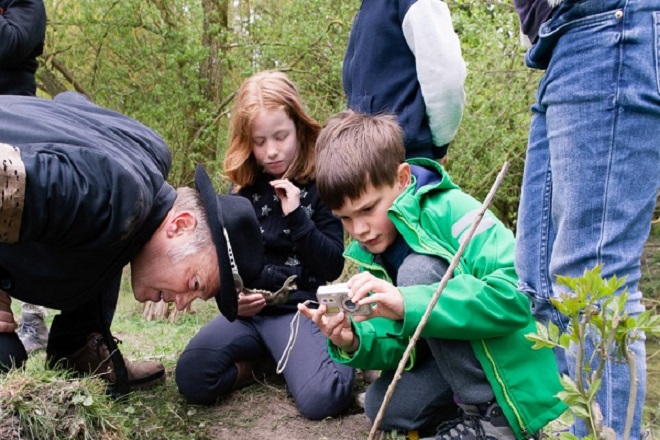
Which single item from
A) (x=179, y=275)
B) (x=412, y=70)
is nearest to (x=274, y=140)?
(x=412, y=70)

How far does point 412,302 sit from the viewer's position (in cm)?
195

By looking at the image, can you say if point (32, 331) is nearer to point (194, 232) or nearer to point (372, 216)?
point (194, 232)

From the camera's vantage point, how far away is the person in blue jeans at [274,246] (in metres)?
2.86

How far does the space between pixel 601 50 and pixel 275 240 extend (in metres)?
1.77

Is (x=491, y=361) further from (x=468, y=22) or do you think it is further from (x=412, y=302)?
(x=468, y=22)

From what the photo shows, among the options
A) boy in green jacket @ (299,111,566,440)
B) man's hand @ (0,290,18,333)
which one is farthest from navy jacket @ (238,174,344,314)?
man's hand @ (0,290,18,333)

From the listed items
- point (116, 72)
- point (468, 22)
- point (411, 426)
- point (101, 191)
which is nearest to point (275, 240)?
point (411, 426)

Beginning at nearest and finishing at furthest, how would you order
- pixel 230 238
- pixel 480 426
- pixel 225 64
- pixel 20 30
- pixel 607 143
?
pixel 607 143 → pixel 480 426 → pixel 230 238 → pixel 20 30 → pixel 225 64

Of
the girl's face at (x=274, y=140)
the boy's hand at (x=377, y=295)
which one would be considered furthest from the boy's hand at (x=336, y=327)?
the girl's face at (x=274, y=140)

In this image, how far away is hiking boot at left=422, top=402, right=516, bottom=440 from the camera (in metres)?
2.10

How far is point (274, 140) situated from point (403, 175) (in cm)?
89

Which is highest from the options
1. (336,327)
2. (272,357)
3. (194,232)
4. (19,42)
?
(19,42)

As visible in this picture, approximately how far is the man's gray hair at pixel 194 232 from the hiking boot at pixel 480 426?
95cm

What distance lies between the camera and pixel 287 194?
9.60 ft
